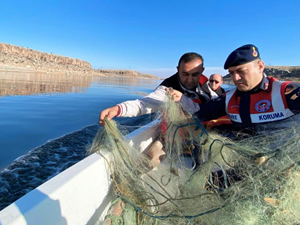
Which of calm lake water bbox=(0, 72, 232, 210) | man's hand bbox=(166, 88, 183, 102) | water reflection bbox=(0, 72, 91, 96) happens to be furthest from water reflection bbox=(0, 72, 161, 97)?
man's hand bbox=(166, 88, 183, 102)

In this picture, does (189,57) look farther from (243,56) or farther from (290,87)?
(290,87)

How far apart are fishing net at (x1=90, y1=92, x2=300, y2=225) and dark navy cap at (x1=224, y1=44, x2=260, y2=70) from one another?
718 millimetres

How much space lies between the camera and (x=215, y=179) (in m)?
1.97

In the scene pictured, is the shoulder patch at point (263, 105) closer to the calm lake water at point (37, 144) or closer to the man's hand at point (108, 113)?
the man's hand at point (108, 113)

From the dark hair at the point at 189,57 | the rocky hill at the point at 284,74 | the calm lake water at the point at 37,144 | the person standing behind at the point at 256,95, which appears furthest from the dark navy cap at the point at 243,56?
the rocky hill at the point at 284,74

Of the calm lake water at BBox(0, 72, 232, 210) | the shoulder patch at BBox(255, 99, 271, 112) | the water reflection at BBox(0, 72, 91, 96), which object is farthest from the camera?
the water reflection at BBox(0, 72, 91, 96)

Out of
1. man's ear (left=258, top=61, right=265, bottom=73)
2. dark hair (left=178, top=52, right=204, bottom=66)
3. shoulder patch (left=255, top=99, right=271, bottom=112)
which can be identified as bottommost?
shoulder patch (left=255, top=99, right=271, bottom=112)

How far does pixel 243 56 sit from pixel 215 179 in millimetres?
1294

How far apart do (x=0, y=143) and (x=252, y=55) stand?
521 centimetres

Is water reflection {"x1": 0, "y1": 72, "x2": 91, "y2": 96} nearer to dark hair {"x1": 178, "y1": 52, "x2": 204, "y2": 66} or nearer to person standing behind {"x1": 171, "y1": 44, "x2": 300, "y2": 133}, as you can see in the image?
dark hair {"x1": 178, "y1": 52, "x2": 204, "y2": 66}

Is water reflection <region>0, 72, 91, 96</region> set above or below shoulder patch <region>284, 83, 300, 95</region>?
below

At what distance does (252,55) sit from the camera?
199 cm

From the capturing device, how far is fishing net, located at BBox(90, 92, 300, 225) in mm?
1209

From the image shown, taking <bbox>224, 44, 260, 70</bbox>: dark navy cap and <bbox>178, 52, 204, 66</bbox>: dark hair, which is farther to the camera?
<bbox>178, 52, 204, 66</bbox>: dark hair
